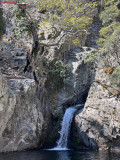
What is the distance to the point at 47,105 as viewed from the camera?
2130 centimetres

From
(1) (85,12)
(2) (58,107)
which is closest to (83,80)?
(2) (58,107)

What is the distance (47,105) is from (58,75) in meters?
4.26

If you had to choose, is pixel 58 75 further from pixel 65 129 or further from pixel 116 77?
pixel 116 77

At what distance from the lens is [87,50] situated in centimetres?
2733

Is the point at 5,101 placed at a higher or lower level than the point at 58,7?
lower

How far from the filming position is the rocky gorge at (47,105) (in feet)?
54.7

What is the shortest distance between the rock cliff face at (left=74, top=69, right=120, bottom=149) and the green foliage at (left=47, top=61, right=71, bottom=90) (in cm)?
473

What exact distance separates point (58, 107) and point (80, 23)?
42.6 feet

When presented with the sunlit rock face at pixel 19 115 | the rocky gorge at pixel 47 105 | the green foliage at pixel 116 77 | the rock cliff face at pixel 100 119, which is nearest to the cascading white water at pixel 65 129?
the rocky gorge at pixel 47 105

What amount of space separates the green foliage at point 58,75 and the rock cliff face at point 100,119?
15.5ft

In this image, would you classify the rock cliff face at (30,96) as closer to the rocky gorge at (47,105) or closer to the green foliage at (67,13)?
the rocky gorge at (47,105)

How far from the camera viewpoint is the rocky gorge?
54.7 feet

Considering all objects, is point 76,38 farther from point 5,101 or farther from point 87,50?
point 5,101

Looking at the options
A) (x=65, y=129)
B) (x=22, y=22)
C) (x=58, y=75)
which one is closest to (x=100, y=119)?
(x=65, y=129)
